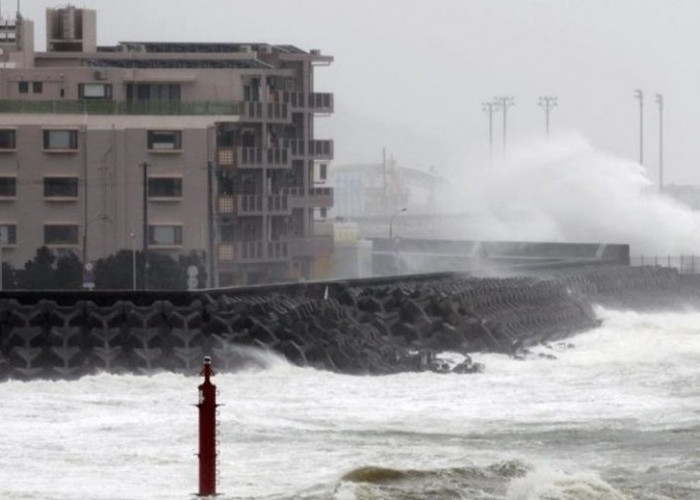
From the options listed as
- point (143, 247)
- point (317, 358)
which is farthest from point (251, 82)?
point (317, 358)

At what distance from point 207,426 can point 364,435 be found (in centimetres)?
462

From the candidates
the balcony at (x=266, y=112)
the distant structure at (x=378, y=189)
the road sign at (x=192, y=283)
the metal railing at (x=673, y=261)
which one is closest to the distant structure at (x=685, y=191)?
the distant structure at (x=378, y=189)

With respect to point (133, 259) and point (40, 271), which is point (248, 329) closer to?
point (133, 259)

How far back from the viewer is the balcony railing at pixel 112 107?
4538 cm

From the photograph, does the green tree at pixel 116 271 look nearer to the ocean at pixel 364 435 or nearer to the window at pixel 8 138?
the window at pixel 8 138

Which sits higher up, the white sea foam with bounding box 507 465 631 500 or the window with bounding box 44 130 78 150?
the window with bounding box 44 130 78 150

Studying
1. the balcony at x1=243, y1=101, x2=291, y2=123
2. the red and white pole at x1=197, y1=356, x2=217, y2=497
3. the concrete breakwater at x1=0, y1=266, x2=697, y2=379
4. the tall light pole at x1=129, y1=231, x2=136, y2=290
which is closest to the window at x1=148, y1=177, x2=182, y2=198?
the tall light pole at x1=129, y1=231, x2=136, y2=290

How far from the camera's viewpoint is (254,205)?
46.7 m

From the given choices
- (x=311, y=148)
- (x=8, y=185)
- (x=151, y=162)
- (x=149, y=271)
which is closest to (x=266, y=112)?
(x=311, y=148)

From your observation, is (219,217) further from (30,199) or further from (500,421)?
(500,421)

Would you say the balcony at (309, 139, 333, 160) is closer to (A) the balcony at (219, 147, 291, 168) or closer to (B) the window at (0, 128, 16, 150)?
(A) the balcony at (219, 147, 291, 168)

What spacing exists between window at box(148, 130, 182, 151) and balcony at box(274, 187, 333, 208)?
374cm

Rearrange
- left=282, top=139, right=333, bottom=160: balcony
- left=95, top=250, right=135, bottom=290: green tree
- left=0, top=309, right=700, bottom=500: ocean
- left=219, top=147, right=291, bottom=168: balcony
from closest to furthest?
left=0, top=309, right=700, bottom=500: ocean, left=95, top=250, right=135, bottom=290: green tree, left=219, top=147, right=291, bottom=168: balcony, left=282, top=139, right=333, bottom=160: balcony

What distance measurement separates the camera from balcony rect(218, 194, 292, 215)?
4588 cm
